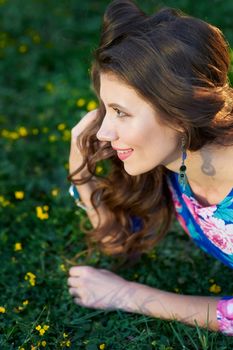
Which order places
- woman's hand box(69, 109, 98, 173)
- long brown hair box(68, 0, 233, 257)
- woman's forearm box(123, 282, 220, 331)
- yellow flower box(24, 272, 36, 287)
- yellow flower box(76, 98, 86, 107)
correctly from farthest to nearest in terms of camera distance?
yellow flower box(76, 98, 86, 107) → yellow flower box(24, 272, 36, 287) → woman's hand box(69, 109, 98, 173) → woman's forearm box(123, 282, 220, 331) → long brown hair box(68, 0, 233, 257)

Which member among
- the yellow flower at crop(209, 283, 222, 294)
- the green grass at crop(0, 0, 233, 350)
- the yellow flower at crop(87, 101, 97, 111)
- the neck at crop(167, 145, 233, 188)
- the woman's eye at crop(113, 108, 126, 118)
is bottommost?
the green grass at crop(0, 0, 233, 350)

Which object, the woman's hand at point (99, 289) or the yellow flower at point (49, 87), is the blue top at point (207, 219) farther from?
the yellow flower at point (49, 87)

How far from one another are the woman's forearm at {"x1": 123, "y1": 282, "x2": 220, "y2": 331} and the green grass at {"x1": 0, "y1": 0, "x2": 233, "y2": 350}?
36mm

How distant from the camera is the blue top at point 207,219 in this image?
2295 millimetres

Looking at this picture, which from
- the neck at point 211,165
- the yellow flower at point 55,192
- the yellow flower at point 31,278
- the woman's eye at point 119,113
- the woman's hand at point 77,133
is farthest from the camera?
the yellow flower at point 55,192

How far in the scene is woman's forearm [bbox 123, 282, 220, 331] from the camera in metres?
2.38

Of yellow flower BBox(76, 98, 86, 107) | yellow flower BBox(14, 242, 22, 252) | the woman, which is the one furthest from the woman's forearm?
yellow flower BBox(76, 98, 86, 107)

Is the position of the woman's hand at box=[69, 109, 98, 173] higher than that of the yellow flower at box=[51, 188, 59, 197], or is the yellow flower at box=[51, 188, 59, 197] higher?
the woman's hand at box=[69, 109, 98, 173]

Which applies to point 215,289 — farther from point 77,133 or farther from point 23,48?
point 23,48

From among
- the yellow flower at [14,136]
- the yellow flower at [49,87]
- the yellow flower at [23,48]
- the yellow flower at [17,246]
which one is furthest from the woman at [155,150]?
the yellow flower at [23,48]

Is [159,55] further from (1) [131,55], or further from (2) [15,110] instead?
(2) [15,110]

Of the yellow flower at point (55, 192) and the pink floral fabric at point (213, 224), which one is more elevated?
the pink floral fabric at point (213, 224)

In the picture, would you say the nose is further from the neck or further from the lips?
the neck

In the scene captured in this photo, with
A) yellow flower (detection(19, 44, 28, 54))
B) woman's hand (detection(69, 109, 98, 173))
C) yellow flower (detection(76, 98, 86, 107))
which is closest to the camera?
woman's hand (detection(69, 109, 98, 173))
